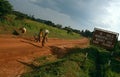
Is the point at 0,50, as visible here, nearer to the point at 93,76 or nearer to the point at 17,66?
the point at 17,66

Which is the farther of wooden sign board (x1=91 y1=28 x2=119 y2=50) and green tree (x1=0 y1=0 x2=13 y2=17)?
green tree (x1=0 y1=0 x2=13 y2=17)

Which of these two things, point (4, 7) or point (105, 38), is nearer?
point (105, 38)

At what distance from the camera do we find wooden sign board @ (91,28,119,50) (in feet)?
68.6

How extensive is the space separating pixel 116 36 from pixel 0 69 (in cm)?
1136

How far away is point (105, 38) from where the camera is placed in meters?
21.2

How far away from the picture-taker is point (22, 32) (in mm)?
33750

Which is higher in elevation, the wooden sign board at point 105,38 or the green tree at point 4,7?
the green tree at point 4,7

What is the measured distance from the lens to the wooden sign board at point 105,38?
20.9m

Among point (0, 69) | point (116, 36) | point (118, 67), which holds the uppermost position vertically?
point (116, 36)

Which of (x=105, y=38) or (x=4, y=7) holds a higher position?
(x=4, y=7)

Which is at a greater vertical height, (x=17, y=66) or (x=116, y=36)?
(x=116, y=36)

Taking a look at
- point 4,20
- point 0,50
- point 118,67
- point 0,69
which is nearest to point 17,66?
point 0,69

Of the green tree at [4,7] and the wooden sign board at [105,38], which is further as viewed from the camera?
the green tree at [4,7]

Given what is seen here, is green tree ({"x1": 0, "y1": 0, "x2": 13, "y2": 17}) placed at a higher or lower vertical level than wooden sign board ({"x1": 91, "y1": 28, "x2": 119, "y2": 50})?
higher
